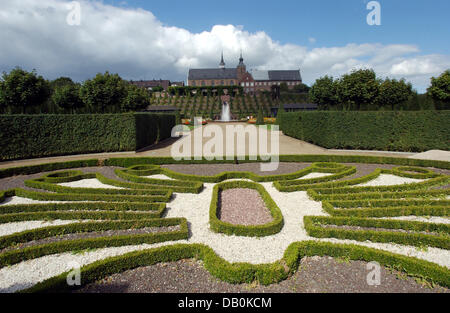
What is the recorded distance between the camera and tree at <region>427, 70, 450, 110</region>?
18375 millimetres

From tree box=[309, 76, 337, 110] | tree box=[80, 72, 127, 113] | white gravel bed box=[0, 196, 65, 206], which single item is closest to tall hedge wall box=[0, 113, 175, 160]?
tree box=[80, 72, 127, 113]

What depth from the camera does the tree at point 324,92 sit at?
116 feet

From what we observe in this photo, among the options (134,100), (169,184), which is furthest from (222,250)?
(134,100)

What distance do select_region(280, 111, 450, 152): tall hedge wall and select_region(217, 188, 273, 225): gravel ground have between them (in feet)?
37.3

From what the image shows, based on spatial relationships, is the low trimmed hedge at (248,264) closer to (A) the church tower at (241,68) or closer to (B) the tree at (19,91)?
(B) the tree at (19,91)

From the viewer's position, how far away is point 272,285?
13.6 feet

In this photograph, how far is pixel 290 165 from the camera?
12.6 meters

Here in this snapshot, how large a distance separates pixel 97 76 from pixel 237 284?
23.4 meters

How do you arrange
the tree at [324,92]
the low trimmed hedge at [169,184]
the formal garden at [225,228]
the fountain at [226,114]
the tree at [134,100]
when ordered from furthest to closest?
the fountain at [226,114]
the tree at [324,92]
the tree at [134,100]
the low trimmed hedge at [169,184]
the formal garden at [225,228]

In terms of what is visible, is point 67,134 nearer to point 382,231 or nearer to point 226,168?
point 226,168

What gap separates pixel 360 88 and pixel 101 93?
2328 cm

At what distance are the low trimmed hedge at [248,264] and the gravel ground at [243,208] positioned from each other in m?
1.65

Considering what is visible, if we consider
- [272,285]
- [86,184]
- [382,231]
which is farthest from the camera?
[86,184]

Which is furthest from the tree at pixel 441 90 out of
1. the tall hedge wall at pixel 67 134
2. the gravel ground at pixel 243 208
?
the tall hedge wall at pixel 67 134
